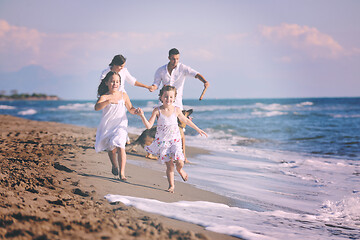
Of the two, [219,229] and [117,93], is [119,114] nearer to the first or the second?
[117,93]

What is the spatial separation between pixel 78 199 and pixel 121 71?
235 centimetres

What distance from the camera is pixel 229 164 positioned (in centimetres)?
684

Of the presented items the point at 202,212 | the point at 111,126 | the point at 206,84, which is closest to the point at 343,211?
the point at 202,212

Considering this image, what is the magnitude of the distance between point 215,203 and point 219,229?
938 mm

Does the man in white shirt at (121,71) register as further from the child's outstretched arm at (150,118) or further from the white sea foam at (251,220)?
the white sea foam at (251,220)

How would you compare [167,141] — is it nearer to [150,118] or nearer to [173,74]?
[150,118]

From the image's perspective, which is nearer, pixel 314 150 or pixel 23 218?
pixel 23 218

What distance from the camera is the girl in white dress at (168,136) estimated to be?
404 cm

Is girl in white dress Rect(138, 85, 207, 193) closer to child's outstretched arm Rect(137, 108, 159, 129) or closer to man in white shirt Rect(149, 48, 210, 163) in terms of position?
child's outstretched arm Rect(137, 108, 159, 129)

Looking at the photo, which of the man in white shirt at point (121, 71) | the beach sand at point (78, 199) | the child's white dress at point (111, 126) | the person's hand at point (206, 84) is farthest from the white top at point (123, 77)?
the beach sand at point (78, 199)

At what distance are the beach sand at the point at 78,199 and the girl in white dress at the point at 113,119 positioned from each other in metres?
0.37

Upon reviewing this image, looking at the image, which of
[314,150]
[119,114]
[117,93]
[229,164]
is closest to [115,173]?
[119,114]

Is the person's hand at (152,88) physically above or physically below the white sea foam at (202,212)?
above

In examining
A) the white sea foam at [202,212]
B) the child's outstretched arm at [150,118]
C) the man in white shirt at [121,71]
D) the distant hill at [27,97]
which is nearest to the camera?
the white sea foam at [202,212]
